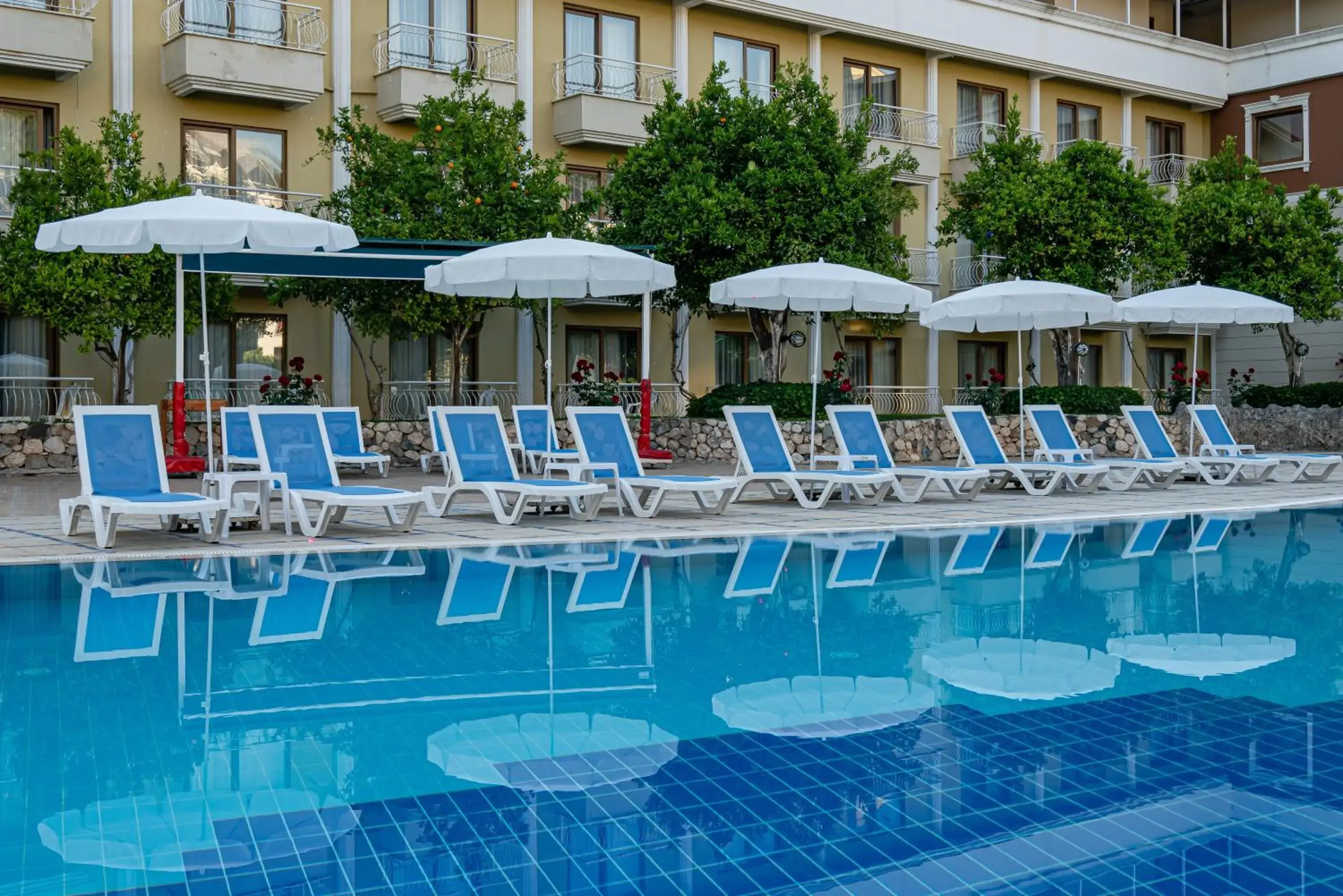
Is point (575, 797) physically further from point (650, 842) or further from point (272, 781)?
point (272, 781)

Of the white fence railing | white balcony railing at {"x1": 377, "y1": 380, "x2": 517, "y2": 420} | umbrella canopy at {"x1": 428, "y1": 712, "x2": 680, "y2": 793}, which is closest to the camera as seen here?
umbrella canopy at {"x1": 428, "y1": 712, "x2": 680, "y2": 793}

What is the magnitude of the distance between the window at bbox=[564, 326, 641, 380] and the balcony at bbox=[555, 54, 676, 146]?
356 centimetres

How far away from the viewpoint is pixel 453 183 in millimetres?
20250

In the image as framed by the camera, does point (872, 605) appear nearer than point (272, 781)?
No

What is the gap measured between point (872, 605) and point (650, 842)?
4.35 meters

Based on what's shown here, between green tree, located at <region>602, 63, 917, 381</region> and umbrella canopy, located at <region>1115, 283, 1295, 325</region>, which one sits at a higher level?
green tree, located at <region>602, 63, 917, 381</region>

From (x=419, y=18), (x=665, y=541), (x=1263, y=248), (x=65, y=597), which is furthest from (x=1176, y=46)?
(x=65, y=597)

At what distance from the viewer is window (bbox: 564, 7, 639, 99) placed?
85.7 ft

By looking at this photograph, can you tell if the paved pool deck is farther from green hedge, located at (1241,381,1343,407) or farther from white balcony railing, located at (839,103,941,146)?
white balcony railing, located at (839,103,941,146)

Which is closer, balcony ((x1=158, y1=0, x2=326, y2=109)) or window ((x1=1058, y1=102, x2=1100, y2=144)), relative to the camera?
balcony ((x1=158, y1=0, x2=326, y2=109))

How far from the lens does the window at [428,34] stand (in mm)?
24281

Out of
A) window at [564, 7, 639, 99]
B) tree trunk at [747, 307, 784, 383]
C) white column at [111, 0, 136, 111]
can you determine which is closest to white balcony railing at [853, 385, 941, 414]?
tree trunk at [747, 307, 784, 383]

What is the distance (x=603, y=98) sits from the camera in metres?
25.4

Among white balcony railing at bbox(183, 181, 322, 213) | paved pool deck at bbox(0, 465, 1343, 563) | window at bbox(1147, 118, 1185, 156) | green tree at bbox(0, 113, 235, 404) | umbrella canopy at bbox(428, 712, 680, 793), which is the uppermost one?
window at bbox(1147, 118, 1185, 156)
